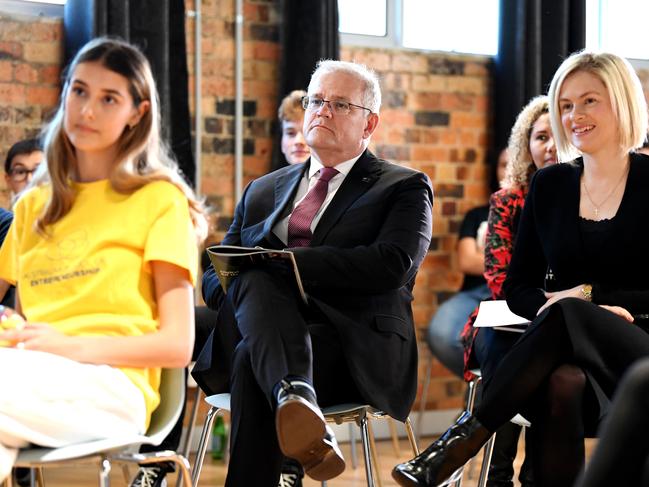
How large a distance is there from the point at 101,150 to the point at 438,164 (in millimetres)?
2941

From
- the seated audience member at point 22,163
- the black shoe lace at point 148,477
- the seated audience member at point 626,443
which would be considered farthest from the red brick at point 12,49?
the seated audience member at point 626,443

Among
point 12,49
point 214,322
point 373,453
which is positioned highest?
point 12,49

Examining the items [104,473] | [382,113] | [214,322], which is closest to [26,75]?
[214,322]

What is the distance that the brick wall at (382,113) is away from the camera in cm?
416

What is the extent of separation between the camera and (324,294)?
8.95 feet

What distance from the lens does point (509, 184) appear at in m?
3.55

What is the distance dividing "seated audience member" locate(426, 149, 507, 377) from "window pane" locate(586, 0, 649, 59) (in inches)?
45.5

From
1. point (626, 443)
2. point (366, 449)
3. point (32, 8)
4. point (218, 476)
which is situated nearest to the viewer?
point (626, 443)

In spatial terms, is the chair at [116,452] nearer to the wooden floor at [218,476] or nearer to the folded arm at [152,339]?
the folded arm at [152,339]

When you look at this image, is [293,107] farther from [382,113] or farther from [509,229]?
[509,229]

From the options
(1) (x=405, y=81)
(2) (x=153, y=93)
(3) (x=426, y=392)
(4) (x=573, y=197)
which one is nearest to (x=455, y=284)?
(3) (x=426, y=392)

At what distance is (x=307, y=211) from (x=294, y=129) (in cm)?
134

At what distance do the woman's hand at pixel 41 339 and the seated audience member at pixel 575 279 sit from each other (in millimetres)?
831

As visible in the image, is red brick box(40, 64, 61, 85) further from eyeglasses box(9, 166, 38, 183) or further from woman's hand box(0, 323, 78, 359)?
woman's hand box(0, 323, 78, 359)
